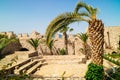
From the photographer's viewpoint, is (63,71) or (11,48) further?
(11,48)

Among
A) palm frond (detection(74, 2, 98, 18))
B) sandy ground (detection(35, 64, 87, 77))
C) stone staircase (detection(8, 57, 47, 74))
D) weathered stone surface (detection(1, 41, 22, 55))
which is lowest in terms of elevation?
sandy ground (detection(35, 64, 87, 77))

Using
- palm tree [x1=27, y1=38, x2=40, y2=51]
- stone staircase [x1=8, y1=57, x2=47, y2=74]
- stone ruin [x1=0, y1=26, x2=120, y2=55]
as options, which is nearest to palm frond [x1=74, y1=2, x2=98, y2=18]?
stone staircase [x1=8, y1=57, x2=47, y2=74]

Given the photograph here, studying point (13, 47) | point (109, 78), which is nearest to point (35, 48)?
point (13, 47)

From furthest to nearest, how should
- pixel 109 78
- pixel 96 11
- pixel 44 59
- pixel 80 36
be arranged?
pixel 80 36 → pixel 44 59 → pixel 109 78 → pixel 96 11

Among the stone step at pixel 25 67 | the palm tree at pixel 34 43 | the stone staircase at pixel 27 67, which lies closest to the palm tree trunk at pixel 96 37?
the stone staircase at pixel 27 67

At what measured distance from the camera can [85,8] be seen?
10109mm

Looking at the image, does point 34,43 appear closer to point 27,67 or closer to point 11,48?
point 11,48

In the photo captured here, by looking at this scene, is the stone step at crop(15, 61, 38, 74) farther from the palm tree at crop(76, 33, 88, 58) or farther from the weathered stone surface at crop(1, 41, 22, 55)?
the palm tree at crop(76, 33, 88, 58)

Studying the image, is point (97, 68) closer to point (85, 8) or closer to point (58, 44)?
point (85, 8)

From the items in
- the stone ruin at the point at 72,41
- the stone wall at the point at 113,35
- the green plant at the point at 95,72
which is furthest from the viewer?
the stone wall at the point at 113,35

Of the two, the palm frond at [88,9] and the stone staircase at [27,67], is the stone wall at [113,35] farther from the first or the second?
the palm frond at [88,9]

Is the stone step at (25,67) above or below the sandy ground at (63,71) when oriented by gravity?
above

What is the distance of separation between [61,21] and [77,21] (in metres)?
0.71

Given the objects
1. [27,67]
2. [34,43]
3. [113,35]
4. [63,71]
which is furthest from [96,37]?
[113,35]
